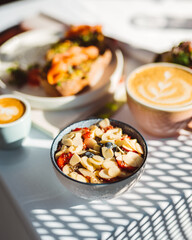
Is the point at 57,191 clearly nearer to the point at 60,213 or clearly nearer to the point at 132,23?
the point at 60,213

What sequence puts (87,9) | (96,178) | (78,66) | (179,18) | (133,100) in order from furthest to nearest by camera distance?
1. (87,9)
2. (179,18)
3. (78,66)
4. (133,100)
5. (96,178)

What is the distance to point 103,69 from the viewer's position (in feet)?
3.37

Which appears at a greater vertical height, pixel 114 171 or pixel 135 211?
pixel 114 171

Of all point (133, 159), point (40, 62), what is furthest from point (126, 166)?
Answer: point (40, 62)

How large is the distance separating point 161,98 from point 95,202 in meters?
0.31

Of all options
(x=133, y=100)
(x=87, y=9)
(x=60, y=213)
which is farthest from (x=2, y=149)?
(x=87, y=9)

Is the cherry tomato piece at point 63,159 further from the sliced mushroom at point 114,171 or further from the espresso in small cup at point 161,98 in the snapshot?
the espresso in small cup at point 161,98

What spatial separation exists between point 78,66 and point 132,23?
0.67 m

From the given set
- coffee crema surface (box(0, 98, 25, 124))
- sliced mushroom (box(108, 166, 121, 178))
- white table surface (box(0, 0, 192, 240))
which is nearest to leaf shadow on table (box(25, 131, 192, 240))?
white table surface (box(0, 0, 192, 240))

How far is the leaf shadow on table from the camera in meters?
0.60

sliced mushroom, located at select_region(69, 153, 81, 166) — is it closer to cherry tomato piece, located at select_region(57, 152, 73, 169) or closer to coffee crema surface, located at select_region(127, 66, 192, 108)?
cherry tomato piece, located at select_region(57, 152, 73, 169)

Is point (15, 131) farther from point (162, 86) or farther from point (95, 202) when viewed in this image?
point (162, 86)

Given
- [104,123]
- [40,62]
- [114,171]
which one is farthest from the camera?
[40,62]

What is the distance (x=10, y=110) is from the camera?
29.3 inches
